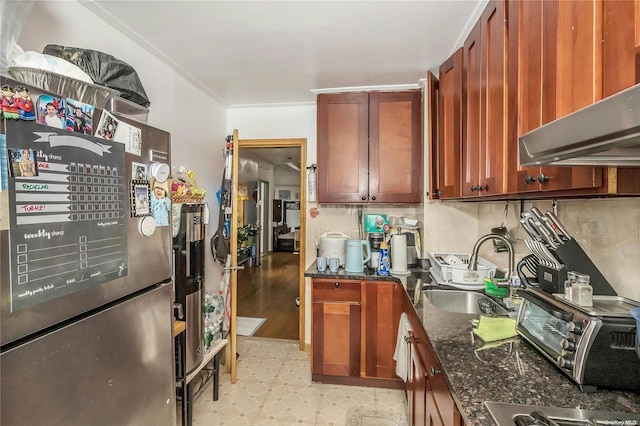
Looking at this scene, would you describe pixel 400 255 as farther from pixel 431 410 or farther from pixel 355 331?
pixel 431 410

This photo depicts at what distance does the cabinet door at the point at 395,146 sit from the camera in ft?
8.07

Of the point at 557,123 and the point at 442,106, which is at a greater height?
the point at 442,106

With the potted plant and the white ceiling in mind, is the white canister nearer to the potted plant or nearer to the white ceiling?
the white ceiling

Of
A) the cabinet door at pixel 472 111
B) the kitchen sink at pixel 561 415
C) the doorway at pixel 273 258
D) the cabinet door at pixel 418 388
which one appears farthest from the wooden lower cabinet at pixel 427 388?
the doorway at pixel 273 258

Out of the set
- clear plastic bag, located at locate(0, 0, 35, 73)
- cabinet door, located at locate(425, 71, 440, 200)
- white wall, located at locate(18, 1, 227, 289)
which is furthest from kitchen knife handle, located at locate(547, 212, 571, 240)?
white wall, located at locate(18, 1, 227, 289)

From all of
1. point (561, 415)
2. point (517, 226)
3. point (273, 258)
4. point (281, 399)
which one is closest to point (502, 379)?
point (561, 415)

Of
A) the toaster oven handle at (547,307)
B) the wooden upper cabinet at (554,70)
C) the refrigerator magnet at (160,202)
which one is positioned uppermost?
the wooden upper cabinet at (554,70)

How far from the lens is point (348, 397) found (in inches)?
85.1

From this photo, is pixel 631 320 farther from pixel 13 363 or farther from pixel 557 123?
pixel 13 363

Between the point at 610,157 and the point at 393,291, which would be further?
the point at 393,291

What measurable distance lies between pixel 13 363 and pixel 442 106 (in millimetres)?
2340

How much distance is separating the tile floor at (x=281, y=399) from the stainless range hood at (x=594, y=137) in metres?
2.00

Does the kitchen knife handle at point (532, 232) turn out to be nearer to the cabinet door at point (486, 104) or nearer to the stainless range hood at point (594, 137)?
the cabinet door at point (486, 104)

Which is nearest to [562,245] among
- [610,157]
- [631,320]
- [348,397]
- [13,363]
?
[631,320]
